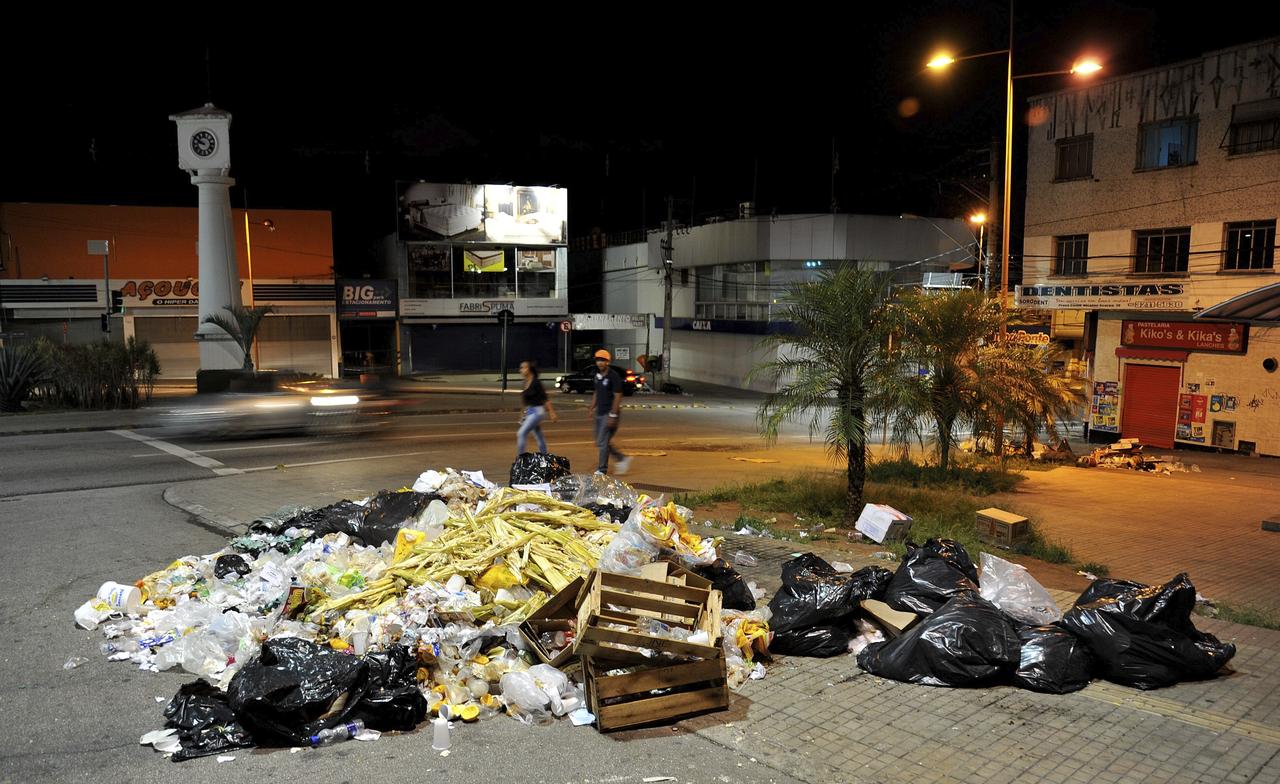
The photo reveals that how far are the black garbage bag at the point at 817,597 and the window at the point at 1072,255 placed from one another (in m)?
19.5

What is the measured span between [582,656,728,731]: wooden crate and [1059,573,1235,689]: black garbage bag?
262 cm

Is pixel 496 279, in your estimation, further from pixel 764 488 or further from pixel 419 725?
pixel 419 725

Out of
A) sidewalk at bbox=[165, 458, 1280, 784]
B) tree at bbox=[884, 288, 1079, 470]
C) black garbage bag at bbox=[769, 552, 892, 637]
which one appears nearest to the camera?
→ sidewalk at bbox=[165, 458, 1280, 784]

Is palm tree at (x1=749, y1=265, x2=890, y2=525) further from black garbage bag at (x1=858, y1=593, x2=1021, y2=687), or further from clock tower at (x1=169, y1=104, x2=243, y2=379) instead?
clock tower at (x1=169, y1=104, x2=243, y2=379)

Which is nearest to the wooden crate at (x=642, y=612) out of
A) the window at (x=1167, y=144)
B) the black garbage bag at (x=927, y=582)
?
the black garbage bag at (x=927, y=582)

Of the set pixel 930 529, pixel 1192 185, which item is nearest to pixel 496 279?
pixel 1192 185

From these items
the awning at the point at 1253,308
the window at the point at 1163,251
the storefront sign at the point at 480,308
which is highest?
the window at the point at 1163,251

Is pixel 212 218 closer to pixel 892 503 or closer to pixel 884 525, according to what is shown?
pixel 892 503

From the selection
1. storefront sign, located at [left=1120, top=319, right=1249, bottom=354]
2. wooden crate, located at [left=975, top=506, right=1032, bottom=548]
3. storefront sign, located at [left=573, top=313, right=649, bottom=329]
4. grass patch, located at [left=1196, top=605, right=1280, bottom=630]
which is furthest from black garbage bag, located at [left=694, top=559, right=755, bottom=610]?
storefront sign, located at [left=573, top=313, right=649, bottom=329]

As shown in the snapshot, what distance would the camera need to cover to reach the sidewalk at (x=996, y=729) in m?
4.57

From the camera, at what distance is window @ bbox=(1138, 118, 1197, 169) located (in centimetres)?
2027

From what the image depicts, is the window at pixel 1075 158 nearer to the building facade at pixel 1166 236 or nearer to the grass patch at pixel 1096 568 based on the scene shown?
the building facade at pixel 1166 236

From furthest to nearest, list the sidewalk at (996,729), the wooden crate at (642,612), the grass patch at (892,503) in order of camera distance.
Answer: the grass patch at (892,503) < the wooden crate at (642,612) < the sidewalk at (996,729)

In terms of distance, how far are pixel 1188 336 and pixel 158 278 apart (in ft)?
140
